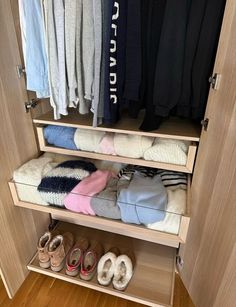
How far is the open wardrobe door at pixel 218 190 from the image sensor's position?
2.46ft

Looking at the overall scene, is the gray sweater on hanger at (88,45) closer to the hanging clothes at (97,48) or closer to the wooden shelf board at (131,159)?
the hanging clothes at (97,48)

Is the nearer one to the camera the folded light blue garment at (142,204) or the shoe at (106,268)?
the folded light blue garment at (142,204)

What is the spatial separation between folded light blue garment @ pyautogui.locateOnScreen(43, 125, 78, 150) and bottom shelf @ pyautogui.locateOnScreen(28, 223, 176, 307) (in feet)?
2.16

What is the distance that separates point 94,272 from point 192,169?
2.62 ft

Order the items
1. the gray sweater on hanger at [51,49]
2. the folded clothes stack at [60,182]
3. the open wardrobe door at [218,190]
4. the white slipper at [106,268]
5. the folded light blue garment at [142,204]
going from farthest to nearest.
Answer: the white slipper at [106,268], the folded clothes stack at [60,182], the folded light blue garment at [142,204], the gray sweater on hanger at [51,49], the open wardrobe door at [218,190]

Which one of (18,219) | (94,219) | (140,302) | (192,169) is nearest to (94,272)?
(140,302)

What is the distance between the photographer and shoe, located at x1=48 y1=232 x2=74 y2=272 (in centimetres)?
124

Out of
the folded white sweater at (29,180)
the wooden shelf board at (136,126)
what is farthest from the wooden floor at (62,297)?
the wooden shelf board at (136,126)

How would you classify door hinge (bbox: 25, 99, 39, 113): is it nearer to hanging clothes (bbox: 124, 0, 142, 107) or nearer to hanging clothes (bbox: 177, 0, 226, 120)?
hanging clothes (bbox: 124, 0, 142, 107)

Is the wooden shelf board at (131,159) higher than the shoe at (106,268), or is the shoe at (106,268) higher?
the wooden shelf board at (131,159)

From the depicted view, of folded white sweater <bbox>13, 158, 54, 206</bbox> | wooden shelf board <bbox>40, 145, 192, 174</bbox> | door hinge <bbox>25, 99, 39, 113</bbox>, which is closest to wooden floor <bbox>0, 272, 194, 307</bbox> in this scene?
folded white sweater <bbox>13, 158, 54, 206</bbox>

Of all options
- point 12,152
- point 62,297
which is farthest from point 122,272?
point 12,152

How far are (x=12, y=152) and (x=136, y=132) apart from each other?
2.05 feet

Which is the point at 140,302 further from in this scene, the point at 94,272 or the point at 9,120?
the point at 9,120
